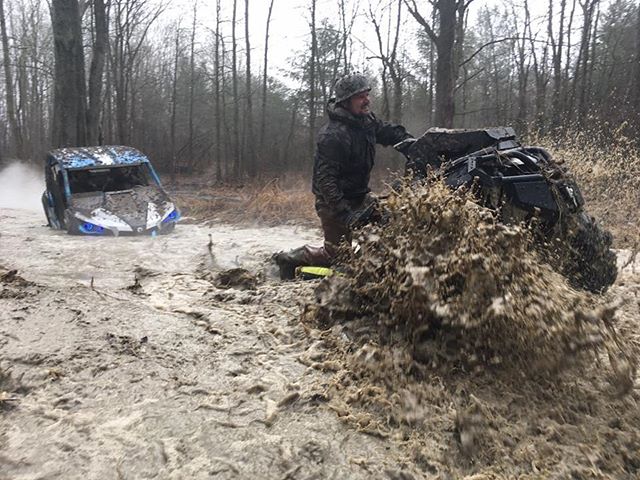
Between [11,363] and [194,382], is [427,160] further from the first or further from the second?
[11,363]

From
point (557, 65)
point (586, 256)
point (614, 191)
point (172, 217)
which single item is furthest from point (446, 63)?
point (557, 65)

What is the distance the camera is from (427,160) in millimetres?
3928

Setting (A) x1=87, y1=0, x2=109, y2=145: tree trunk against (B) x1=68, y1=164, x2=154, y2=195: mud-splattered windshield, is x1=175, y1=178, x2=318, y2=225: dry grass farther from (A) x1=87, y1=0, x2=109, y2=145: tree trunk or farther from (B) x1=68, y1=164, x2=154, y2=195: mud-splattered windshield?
(A) x1=87, y1=0, x2=109, y2=145: tree trunk

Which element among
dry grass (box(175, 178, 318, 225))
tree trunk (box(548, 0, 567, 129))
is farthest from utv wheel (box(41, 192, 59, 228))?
tree trunk (box(548, 0, 567, 129))

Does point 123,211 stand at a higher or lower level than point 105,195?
lower

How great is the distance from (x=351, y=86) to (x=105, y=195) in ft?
18.6

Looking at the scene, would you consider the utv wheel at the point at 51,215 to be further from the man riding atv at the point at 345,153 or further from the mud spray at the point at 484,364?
the mud spray at the point at 484,364

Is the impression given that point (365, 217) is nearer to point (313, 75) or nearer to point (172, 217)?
point (172, 217)

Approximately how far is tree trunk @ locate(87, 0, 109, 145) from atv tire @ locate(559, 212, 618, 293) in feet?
39.9

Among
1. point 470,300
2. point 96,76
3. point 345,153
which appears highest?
point 96,76

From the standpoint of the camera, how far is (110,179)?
9430 millimetres

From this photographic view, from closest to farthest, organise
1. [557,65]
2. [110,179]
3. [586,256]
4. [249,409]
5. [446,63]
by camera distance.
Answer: [249,409] → [586,256] → [446,63] → [110,179] → [557,65]

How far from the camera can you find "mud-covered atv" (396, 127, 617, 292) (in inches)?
122

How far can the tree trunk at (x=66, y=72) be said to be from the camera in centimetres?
1219
